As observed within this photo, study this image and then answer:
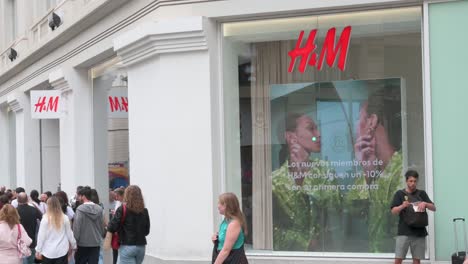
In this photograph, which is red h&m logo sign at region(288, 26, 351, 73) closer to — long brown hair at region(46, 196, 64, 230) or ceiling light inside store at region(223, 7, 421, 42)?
ceiling light inside store at region(223, 7, 421, 42)

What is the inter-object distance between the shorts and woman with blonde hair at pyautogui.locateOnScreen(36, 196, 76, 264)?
15.4 feet

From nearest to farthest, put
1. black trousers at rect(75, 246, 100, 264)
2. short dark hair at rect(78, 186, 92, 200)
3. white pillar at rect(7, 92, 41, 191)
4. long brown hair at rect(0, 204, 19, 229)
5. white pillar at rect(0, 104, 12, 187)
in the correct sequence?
long brown hair at rect(0, 204, 19, 229) < short dark hair at rect(78, 186, 92, 200) < black trousers at rect(75, 246, 100, 264) < white pillar at rect(7, 92, 41, 191) < white pillar at rect(0, 104, 12, 187)

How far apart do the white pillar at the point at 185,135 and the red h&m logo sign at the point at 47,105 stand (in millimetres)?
6679

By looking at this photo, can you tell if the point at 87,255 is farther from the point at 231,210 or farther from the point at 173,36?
the point at 231,210

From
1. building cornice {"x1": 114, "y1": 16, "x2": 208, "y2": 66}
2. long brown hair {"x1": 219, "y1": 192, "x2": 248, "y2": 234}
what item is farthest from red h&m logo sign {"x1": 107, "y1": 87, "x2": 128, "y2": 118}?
long brown hair {"x1": 219, "y1": 192, "x2": 248, "y2": 234}

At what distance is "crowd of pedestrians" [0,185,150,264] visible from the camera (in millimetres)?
9844

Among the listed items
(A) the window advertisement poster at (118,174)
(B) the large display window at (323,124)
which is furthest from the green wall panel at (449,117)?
(A) the window advertisement poster at (118,174)

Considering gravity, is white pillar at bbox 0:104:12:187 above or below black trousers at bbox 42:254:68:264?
above

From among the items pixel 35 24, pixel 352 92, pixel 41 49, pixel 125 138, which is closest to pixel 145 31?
pixel 352 92

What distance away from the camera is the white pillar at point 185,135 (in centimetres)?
1190

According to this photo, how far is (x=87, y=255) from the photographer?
11672 millimetres

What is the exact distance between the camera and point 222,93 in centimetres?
1227

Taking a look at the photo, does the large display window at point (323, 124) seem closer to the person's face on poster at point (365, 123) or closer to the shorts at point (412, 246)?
the person's face on poster at point (365, 123)

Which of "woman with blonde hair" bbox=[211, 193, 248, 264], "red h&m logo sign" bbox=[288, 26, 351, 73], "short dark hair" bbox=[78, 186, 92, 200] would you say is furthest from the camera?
"red h&m logo sign" bbox=[288, 26, 351, 73]
